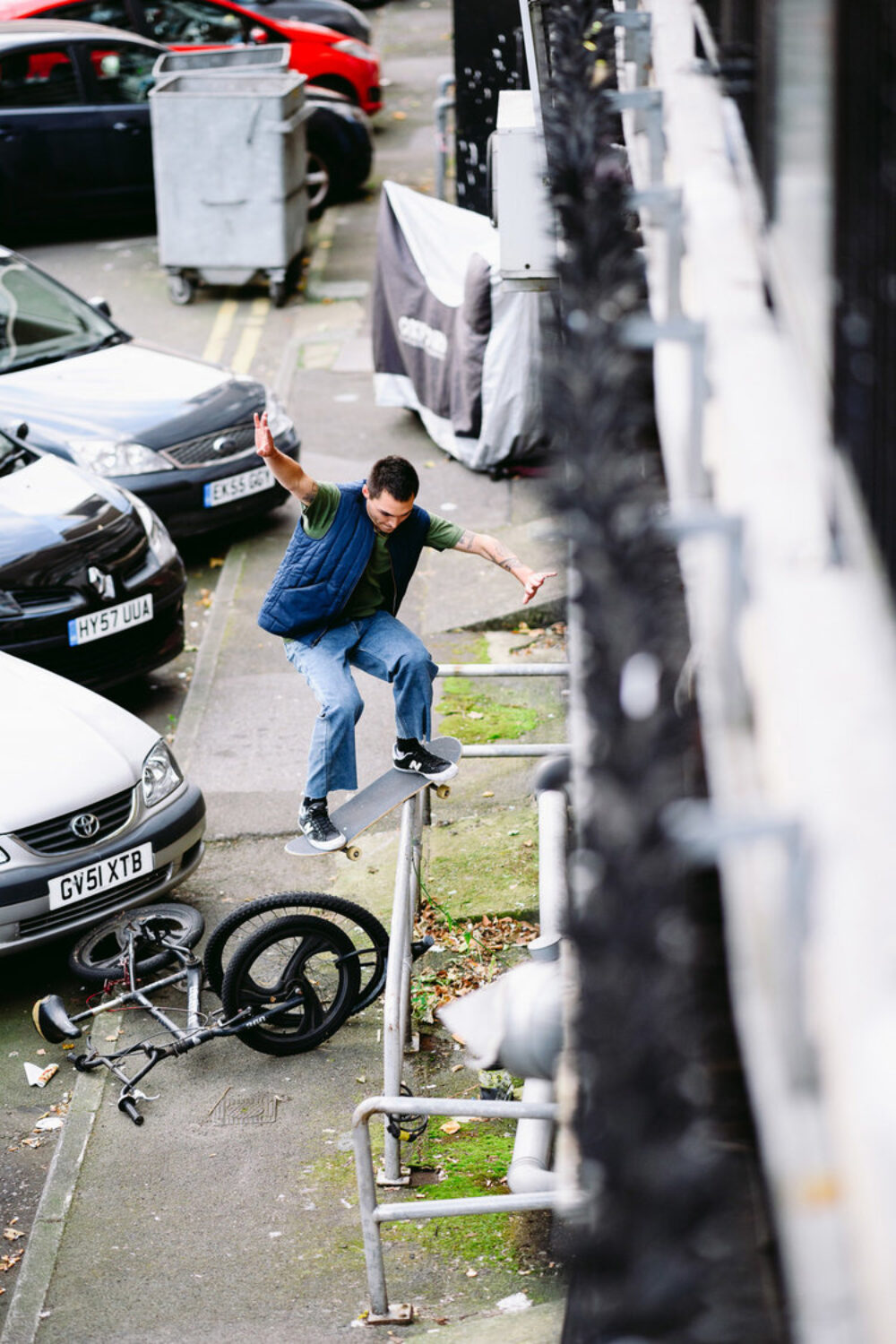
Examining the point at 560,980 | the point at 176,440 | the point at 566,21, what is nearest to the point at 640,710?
the point at 560,980

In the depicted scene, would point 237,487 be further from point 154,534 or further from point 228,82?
point 228,82

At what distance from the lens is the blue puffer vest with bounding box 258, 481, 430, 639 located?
6.08 metres

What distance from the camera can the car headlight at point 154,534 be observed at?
9031mm

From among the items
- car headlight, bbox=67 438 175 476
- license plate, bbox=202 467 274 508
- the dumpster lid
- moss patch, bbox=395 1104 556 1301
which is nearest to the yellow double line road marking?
the dumpster lid

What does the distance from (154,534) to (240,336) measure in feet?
18.9

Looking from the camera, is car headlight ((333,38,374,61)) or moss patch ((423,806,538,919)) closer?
moss patch ((423,806,538,919))

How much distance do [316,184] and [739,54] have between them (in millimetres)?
14046

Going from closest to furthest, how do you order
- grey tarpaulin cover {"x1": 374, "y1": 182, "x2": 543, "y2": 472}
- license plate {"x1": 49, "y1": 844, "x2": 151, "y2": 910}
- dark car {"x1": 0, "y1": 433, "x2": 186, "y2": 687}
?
1. license plate {"x1": 49, "y1": 844, "x2": 151, "y2": 910}
2. dark car {"x1": 0, "y1": 433, "x2": 186, "y2": 687}
3. grey tarpaulin cover {"x1": 374, "y1": 182, "x2": 543, "y2": 472}

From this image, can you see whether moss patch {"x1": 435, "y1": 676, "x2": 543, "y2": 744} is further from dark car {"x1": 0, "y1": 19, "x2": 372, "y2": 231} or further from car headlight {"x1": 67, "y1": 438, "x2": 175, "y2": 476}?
dark car {"x1": 0, "y1": 19, "x2": 372, "y2": 231}

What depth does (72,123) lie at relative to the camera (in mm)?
15695

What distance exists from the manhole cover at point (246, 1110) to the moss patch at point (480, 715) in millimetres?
2910

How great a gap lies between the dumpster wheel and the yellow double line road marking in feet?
1.07

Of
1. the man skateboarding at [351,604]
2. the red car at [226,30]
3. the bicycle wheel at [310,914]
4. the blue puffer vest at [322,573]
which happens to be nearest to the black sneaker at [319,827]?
the man skateboarding at [351,604]

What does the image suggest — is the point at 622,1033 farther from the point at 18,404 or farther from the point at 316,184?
the point at 316,184
